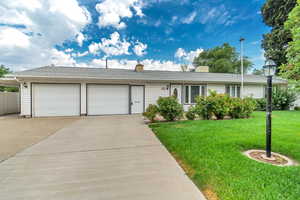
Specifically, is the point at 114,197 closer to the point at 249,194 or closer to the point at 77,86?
the point at 249,194

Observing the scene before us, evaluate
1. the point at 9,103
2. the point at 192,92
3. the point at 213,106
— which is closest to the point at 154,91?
the point at 192,92

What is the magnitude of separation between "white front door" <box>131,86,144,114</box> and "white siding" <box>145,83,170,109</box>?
0.39m

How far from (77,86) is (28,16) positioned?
483cm

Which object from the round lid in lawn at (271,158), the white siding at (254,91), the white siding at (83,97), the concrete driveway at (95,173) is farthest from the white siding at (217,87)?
the white siding at (83,97)

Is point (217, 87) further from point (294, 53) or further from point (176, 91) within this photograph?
point (294, 53)

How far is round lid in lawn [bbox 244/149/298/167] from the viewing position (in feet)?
9.85

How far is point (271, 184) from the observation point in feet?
7.23

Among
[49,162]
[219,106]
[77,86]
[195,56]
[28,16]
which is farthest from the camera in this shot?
[195,56]

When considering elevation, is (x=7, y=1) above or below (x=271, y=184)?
above

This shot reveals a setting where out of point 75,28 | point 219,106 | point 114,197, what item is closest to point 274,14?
point 219,106

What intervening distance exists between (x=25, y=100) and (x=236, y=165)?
38.2ft

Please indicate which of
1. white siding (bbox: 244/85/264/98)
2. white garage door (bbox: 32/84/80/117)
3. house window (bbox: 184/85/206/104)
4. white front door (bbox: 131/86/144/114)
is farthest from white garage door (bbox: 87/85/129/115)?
white siding (bbox: 244/85/264/98)

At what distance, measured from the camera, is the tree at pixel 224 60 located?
28.6 m

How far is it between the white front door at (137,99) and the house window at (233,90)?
7877 mm
